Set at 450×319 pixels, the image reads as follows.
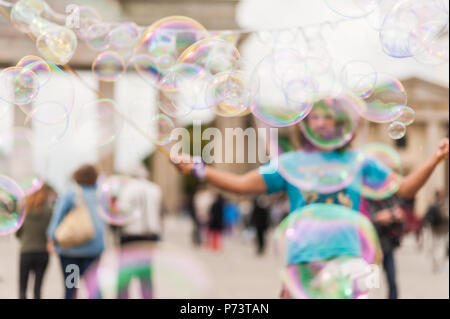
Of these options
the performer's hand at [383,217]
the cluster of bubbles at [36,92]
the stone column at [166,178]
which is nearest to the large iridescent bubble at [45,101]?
the cluster of bubbles at [36,92]

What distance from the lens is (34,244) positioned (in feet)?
19.7

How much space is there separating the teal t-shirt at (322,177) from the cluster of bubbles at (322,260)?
0.02m

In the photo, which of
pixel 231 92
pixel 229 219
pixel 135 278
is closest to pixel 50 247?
pixel 135 278

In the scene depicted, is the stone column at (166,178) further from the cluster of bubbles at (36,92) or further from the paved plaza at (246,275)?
the cluster of bubbles at (36,92)

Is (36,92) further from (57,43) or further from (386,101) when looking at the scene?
(386,101)

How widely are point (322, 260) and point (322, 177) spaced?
0.40m

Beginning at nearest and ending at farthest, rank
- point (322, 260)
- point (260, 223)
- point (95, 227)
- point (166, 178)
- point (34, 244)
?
point (322, 260)
point (95, 227)
point (34, 244)
point (260, 223)
point (166, 178)

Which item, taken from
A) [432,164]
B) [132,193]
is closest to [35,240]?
[132,193]

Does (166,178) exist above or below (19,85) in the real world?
above

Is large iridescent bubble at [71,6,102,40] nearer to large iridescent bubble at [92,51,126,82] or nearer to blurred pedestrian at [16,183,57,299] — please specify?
large iridescent bubble at [92,51,126,82]

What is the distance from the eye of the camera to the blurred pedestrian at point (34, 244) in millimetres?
5918

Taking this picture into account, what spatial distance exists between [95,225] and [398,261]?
895 centimetres

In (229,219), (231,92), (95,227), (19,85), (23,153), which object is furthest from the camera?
(229,219)

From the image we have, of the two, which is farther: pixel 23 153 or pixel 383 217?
pixel 23 153
